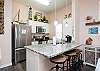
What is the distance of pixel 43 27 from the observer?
24.7ft

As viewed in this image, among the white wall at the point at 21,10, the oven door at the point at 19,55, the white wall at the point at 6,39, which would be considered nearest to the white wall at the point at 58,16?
the white wall at the point at 21,10

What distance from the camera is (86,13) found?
214 inches

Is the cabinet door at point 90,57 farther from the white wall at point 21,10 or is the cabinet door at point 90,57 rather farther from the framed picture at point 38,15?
the framed picture at point 38,15

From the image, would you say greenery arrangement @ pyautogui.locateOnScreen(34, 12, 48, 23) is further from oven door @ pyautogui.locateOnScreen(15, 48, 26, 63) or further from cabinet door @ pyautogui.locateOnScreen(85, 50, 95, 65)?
cabinet door @ pyautogui.locateOnScreen(85, 50, 95, 65)

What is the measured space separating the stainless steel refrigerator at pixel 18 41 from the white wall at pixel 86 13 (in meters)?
2.53

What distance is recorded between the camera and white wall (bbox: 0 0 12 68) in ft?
15.4

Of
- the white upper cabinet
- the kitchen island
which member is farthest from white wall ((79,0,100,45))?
the white upper cabinet

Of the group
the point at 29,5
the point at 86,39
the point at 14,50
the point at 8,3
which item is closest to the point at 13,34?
the point at 14,50

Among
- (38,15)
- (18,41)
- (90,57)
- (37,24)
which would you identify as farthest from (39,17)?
(90,57)

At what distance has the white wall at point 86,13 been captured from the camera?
16.7 feet

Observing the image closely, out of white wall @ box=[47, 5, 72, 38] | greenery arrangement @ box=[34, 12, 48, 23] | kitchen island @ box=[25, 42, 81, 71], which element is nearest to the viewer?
kitchen island @ box=[25, 42, 81, 71]

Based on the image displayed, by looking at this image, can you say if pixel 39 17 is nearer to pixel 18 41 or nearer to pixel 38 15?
pixel 38 15

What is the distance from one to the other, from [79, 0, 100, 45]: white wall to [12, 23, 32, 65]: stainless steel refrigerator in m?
2.53

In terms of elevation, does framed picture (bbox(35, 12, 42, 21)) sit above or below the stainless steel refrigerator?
above
